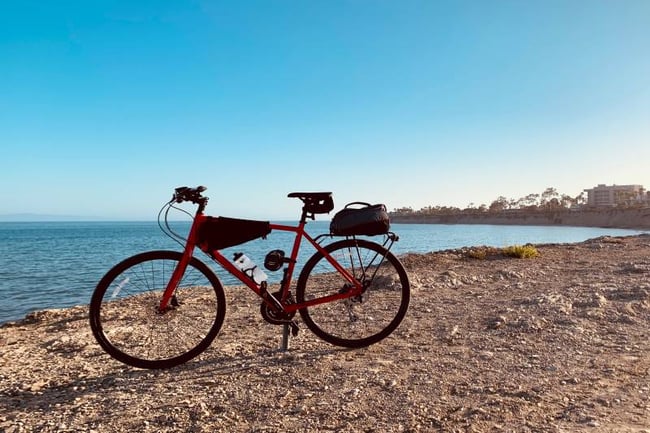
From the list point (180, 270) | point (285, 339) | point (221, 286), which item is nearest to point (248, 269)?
point (221, 286)

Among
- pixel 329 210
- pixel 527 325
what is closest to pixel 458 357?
pixel 527 325

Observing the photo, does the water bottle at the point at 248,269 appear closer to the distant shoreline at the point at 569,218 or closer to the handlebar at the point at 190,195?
the handlebar at the point at 190,195

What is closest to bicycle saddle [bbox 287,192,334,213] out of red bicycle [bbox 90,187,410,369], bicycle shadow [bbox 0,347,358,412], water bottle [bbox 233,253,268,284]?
red bicycle [bbox 90,187,410,369]

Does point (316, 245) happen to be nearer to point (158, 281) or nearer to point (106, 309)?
point (158, 281)

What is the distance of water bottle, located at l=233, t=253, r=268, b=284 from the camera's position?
12.3 ft

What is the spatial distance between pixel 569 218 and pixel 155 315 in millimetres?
109932

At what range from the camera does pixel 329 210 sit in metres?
3.96

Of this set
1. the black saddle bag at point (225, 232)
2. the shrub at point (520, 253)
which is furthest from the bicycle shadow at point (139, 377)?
the shrub at point (520, 253)

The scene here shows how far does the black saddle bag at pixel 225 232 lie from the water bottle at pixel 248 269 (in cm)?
13

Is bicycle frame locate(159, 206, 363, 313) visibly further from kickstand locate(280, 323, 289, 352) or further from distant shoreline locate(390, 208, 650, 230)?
distant shoreline locate(390, 208, 650, 230)

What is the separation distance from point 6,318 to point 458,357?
966 centimetres

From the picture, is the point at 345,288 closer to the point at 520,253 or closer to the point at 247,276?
the point at 247,276

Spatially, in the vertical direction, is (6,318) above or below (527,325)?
below

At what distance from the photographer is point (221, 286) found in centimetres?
362
